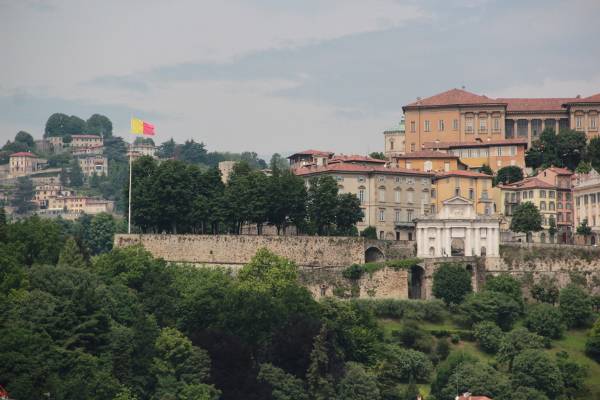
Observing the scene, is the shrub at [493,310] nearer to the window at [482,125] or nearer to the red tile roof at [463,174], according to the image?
the red tile roof at [463,174]

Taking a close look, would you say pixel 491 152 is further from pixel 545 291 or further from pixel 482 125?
pixel 545 291

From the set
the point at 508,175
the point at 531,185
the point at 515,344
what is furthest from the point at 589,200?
Answer: the point at 515,344

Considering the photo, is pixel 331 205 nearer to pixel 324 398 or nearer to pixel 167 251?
pixel 167 251

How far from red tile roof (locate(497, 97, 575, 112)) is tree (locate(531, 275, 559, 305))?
110ft

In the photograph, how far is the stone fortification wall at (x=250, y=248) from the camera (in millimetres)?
92875

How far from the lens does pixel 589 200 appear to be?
347 feet

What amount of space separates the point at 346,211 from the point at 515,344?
1738 centimetres

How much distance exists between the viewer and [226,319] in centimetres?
7969

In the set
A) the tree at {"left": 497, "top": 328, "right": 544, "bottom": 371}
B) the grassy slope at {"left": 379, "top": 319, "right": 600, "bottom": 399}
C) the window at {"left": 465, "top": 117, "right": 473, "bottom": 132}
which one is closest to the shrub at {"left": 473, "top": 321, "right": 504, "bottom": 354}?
the grassy slope at {"left": 379, "top": 319, "right": 600, "bottom": 399}

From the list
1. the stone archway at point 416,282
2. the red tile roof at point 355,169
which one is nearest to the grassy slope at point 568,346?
the stone archway at point 416,282

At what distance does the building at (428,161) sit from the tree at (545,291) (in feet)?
64.5

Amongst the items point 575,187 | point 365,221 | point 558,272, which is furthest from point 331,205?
point 575,187

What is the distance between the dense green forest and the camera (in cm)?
6888

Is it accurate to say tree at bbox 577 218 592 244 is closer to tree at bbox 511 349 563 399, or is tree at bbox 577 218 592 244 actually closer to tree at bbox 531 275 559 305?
tree at bbox 531 275 559 305
